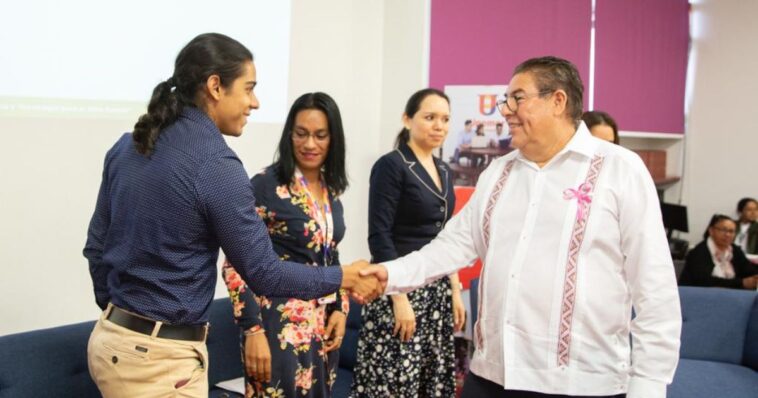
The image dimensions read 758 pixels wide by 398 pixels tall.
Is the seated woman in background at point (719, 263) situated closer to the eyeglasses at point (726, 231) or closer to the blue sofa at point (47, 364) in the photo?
the eyeglasses at point (726, 231)

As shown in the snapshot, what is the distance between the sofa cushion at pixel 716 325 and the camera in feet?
12.7

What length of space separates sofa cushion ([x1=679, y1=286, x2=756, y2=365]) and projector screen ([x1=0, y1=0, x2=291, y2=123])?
9.22 ft

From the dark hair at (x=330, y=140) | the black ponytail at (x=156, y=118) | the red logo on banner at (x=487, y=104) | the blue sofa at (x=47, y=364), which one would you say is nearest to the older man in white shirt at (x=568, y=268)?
the dark hair at (x=330, y=140)

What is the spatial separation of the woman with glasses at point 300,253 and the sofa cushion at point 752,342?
8.39ft

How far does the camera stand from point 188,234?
1.62 metres

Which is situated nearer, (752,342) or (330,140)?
(330,140)

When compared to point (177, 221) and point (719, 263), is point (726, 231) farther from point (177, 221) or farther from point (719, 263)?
point (177, 221)

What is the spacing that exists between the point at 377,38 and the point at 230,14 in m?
1.38

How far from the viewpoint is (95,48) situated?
292 cm

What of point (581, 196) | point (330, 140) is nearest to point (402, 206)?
point (330, 140)

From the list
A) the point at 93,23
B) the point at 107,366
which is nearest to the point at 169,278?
the point at 107,366

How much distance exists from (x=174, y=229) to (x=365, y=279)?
705 mm

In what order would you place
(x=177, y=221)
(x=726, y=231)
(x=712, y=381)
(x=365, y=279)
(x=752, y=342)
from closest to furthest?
(x=177, y=221), (x=365, y=279), (x=712, y=381), (x=752, y=342), (x=726, y=231)

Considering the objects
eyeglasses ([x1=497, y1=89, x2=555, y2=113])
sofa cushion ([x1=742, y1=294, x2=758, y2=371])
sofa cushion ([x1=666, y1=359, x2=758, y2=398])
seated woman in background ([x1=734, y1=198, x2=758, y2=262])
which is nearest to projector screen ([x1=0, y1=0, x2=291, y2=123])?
eyeglasses ([x1=497, y1=89, x2=555, y2=113])
